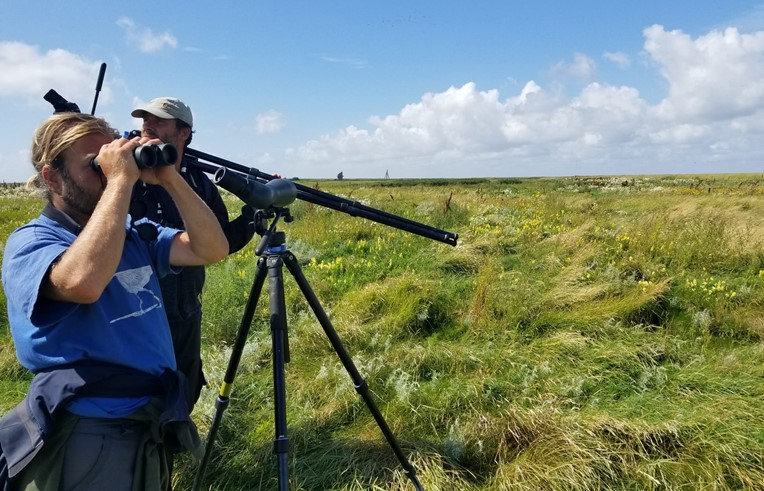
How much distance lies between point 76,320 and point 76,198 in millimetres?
423

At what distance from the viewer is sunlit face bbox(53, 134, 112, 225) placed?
1.61 meters

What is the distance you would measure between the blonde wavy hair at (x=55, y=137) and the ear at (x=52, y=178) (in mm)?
14

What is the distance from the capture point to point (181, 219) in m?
2.63

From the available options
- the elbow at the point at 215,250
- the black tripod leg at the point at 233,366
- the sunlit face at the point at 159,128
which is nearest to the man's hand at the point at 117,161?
the elbow at the point at 215,250

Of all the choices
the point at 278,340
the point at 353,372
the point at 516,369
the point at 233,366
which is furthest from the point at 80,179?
the point at 516,369

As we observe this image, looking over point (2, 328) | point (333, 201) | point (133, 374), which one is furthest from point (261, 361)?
point (2, 328)

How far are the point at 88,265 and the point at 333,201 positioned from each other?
1201 mm

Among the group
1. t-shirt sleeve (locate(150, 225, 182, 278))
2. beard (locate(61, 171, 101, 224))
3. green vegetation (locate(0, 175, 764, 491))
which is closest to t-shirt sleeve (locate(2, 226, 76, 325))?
beard (locate(61, 171, 101, 224))

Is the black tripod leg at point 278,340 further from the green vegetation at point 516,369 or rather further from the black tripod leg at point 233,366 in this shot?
the green vegetation at point 516,369

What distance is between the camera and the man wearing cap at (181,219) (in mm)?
2633

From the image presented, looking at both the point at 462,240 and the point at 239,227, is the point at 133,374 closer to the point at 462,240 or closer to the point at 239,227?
the point at 239,227

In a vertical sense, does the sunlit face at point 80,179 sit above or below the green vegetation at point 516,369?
above

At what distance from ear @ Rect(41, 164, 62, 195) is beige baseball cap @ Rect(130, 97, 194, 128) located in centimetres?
121

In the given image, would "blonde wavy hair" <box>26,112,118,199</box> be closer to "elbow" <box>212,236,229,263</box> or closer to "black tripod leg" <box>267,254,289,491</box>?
"elbow" <box>212,236,229,263</box>
